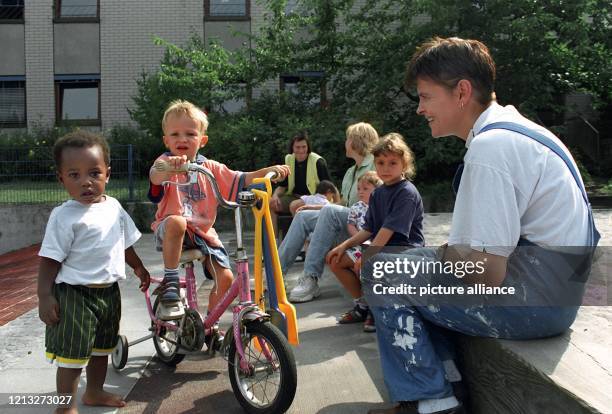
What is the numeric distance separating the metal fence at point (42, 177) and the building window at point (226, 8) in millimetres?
8259

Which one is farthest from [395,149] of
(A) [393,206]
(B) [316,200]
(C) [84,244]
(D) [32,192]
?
(D) [32,192]

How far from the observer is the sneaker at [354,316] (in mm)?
4672

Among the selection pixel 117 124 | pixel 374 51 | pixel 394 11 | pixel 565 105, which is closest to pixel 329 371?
pixel 374 51

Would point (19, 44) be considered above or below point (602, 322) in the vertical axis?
above

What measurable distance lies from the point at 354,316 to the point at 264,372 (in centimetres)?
167

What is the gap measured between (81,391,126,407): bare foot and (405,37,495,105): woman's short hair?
2.24 meters

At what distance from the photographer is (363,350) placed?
158 inches

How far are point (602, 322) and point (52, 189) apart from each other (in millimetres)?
10475

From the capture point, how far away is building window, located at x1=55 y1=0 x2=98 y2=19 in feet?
60.7

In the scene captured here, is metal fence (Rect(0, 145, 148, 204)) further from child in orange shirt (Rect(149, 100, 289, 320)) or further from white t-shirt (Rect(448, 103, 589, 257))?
white t-shirt (Rect(448, 103, 589, 257))

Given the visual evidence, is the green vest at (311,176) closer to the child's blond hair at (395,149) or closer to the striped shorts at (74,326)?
the child's blond hair at (395,149)

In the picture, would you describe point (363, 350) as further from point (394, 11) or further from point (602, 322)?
point (394, 11)

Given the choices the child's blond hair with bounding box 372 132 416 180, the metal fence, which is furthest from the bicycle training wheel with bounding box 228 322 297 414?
the metal fence

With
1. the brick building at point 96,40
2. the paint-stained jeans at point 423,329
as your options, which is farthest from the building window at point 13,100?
the paint-stained jeans at point 423,329
